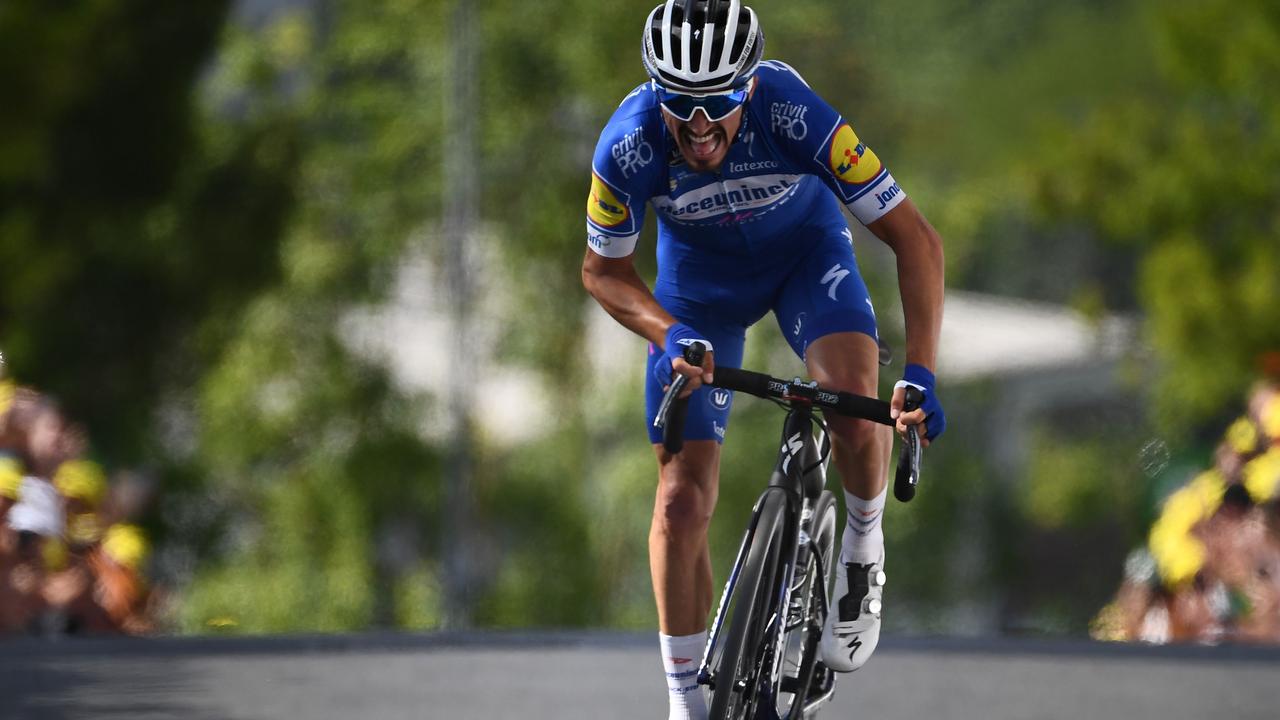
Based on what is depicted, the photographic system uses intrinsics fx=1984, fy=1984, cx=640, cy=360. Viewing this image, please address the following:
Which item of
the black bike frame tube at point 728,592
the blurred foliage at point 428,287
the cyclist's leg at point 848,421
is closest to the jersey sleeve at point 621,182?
the cyclist's leg at point 848,421

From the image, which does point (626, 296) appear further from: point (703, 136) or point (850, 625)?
point (850, 625)

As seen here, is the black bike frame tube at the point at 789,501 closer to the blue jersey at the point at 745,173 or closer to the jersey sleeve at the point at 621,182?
the blue jersey at the point at 745,173

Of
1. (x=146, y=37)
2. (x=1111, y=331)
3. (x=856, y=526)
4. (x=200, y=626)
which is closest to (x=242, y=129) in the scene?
(x=146, y=37)

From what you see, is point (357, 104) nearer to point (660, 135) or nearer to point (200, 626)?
point (200, 626)

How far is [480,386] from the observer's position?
18.0 m

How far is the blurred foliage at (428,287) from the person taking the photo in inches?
584

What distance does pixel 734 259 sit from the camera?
4.77 metres

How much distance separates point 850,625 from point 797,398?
0.78m

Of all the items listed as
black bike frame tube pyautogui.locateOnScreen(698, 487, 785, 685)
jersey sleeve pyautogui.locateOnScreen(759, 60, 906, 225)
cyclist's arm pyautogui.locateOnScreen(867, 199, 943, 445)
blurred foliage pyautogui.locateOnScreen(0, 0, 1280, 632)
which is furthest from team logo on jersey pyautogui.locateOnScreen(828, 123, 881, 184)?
blurred foliage pyautogui.locateOnScreen(0, 0, 1280, 632)

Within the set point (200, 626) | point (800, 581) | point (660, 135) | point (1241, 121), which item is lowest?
point (200, 626)

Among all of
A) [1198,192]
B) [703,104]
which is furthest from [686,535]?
[1198,192]

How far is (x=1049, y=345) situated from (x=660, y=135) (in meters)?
23.6

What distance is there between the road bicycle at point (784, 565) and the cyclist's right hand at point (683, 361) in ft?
0.05

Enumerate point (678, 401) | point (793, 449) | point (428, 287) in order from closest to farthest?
point (678, 401) → point (793, 449) → point (428, 287)
